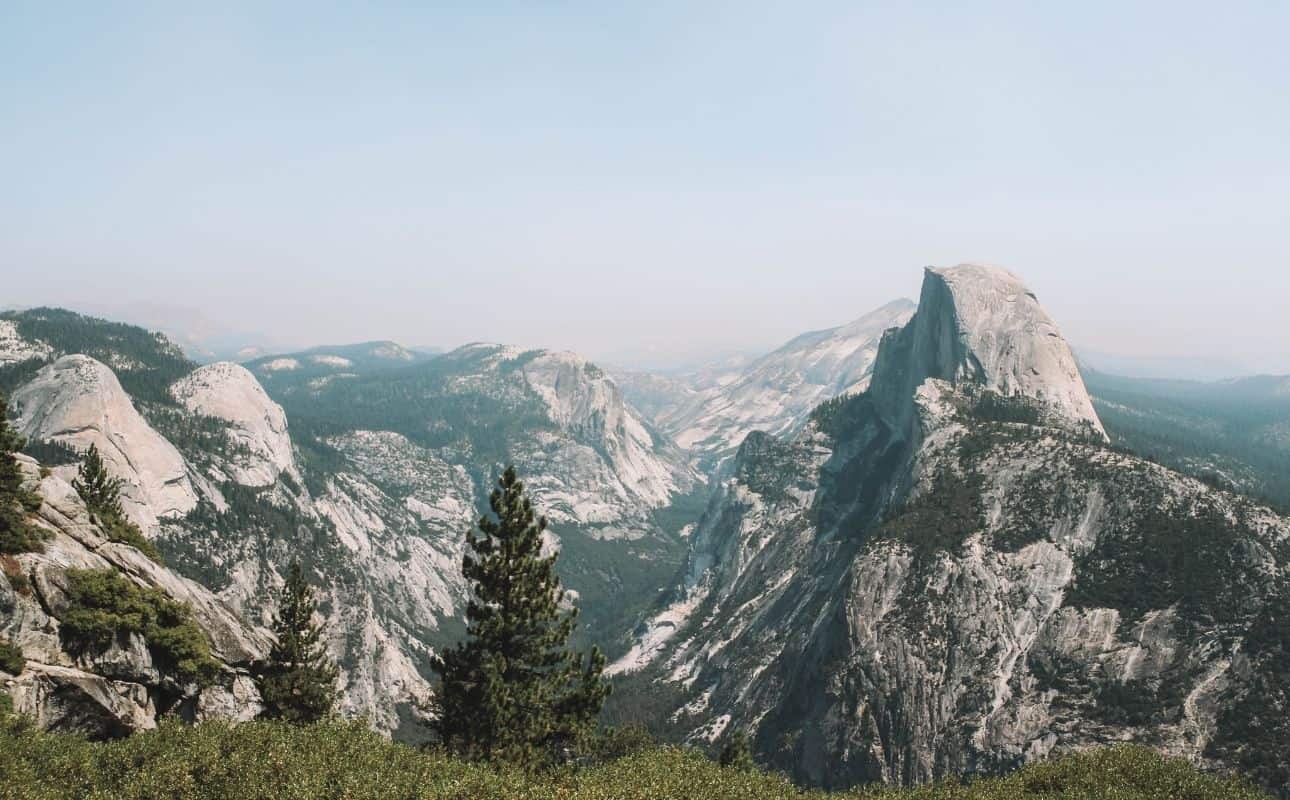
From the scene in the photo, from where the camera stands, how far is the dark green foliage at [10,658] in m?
36.9

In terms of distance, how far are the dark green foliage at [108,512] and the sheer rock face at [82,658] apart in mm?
3192

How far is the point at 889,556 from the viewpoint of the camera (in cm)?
15850

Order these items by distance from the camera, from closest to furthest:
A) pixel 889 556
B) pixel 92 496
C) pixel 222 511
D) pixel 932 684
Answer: pixel 92 496 < pixel 932 684 < pixel 889 556 < pixel 222 511

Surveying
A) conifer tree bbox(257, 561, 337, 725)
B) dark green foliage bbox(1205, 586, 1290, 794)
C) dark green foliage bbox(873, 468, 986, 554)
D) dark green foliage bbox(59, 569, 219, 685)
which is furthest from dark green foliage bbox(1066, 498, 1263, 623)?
dark green foliage bbox(59, 569, 219, 685)

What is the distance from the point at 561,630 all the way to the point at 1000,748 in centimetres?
10929

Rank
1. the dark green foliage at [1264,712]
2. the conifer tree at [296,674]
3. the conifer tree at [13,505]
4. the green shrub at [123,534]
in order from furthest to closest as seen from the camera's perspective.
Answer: the dark green foliage at [1264,712], the conifer tree at [296,674], the green shrub at [123,534], the conifer tree at [13,505]

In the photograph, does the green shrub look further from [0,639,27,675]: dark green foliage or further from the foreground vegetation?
the foreground vegetation

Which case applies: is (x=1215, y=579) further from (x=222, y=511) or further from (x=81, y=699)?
(x=222, y=511)

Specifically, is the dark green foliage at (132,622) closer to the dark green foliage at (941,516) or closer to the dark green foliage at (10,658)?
the dark green foliage at (10,658)

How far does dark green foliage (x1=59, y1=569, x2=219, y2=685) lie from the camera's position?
138ft

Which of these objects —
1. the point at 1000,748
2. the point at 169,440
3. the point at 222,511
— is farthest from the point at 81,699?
the point at 169,440

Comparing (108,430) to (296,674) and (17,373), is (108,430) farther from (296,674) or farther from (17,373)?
(296,674)

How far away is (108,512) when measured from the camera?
6794cm

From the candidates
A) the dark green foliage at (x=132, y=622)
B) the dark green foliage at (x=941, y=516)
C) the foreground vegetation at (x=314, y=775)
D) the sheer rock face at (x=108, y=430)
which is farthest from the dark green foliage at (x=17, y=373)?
the dark green foliage at (x=941, y=516)
